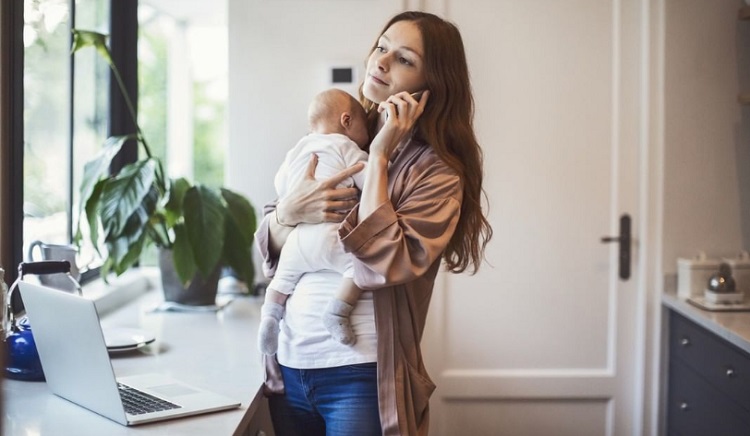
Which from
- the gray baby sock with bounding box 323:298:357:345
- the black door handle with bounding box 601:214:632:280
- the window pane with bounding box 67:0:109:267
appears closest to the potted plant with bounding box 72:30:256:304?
the window pane with bounding box 67:0:109:267

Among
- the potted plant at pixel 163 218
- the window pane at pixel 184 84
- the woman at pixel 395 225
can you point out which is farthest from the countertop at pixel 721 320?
the window pane at pixel 184 84

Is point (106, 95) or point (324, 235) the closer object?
point (324, 235)

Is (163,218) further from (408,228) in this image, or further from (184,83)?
(184,83)

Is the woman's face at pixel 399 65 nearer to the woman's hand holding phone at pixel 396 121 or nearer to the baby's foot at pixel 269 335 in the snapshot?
the woman's hand holding phone at pixel 396 121

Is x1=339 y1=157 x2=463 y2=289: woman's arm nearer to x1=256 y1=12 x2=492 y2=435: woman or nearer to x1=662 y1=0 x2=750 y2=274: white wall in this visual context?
x1=256 y1=12 x2=492 y2=435: woman

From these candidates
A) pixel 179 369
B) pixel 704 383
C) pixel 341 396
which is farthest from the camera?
pixel 704 383

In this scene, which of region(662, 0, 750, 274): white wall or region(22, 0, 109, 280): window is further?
region(662, 0, 750, 274): white wall

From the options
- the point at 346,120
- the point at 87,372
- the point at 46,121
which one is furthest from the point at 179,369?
the point at 46,121

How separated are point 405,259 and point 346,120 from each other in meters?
0.44

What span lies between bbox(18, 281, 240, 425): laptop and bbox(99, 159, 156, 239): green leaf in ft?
3.16

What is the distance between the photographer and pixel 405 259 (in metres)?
1.61

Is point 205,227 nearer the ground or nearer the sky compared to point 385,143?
nearer the ground

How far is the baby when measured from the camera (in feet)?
5.56

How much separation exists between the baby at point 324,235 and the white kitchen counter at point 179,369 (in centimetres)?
21
